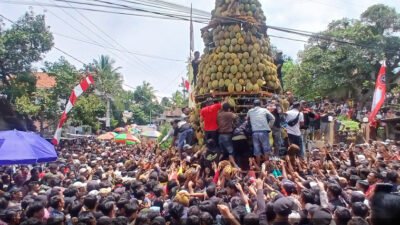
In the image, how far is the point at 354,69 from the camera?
2836 cm

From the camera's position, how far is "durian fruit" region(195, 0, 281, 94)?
1130 centimetres

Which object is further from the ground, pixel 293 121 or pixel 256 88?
pixel 256 88

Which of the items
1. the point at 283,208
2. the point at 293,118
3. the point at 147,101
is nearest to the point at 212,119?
the point at 293,118

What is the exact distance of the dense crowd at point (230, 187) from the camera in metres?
5.13

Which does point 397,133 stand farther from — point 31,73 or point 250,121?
point 31,73

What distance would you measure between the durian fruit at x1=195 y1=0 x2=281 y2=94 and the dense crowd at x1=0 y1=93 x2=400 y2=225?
96 cm

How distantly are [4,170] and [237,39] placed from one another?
29.5 ft

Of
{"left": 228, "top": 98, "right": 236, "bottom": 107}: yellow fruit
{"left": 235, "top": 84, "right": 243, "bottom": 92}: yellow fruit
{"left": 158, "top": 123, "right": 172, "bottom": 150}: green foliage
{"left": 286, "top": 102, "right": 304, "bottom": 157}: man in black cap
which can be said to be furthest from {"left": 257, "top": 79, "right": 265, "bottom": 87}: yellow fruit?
{"left": 158, "top": 123, "right": 172, "bottom": 150}: green foliage

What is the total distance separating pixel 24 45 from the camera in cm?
2470

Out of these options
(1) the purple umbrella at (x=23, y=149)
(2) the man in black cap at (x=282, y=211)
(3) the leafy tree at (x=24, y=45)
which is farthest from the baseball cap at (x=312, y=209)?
(3) the leafy tree at (x=24, y=45)

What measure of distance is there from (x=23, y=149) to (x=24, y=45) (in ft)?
55.9

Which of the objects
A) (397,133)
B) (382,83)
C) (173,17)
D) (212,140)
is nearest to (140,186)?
(212,140)

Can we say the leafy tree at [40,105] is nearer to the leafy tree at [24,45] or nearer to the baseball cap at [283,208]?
the leafy tree at [24,45]

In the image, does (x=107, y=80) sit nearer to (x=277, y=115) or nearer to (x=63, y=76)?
(x=63, y=76)
